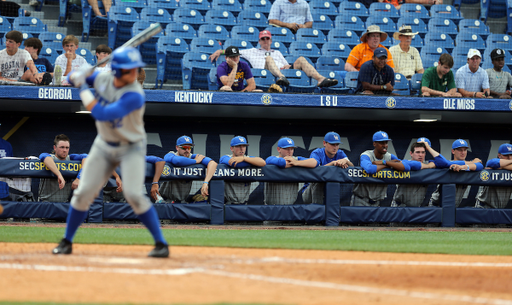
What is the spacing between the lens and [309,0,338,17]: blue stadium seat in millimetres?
13164

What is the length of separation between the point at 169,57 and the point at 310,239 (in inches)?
217

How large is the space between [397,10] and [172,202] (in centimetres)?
785

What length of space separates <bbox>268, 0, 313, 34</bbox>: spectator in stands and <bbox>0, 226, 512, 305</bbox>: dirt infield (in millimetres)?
7924

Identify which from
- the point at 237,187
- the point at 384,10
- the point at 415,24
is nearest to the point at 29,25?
the point at 237,187

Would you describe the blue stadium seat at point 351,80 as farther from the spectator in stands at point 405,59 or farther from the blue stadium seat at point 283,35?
the blue stadium seat at point 283,35

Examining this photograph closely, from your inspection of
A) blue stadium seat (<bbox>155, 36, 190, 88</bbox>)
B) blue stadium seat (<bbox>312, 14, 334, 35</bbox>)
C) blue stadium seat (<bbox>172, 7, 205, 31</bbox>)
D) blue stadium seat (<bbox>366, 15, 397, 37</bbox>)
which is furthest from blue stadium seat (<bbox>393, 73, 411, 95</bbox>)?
blue stadium seat (<bbox>172, 7, 205, 31</bbox>)

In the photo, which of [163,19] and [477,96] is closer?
[477,96]

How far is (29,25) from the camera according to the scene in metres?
11.4

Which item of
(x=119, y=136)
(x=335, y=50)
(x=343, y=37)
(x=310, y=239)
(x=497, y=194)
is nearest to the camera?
(x=119, y=136)

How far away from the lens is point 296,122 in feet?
34.4

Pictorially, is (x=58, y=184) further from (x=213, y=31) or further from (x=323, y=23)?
(x=323, y=23)

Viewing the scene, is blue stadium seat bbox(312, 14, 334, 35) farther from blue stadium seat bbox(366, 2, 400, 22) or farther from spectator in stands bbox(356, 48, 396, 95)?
spectator in stands bbox(356, 48, 396, 95)

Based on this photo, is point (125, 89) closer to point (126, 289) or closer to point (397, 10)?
point (126, 289)

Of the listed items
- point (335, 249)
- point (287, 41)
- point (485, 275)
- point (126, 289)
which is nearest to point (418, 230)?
point (335, 249)
